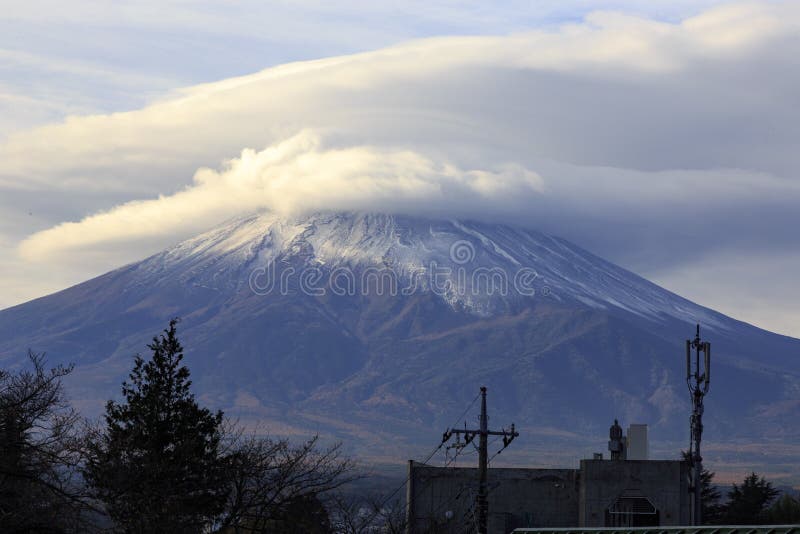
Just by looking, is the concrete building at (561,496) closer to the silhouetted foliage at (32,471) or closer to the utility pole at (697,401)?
the utility pole at (697,401)

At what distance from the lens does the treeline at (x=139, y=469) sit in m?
28.5

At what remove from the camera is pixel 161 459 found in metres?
46.9

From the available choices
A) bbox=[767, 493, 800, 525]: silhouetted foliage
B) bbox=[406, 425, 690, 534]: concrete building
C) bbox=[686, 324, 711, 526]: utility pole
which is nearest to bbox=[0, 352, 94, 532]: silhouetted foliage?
bbox=[686, 324, 711, 526]: utility pole

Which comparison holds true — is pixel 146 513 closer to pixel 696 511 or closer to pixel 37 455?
pixel 37 455

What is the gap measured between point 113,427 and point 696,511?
25756 mm

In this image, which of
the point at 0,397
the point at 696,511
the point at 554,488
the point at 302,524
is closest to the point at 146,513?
the point at 302,524

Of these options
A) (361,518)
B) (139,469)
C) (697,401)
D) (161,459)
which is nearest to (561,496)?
(361,518)

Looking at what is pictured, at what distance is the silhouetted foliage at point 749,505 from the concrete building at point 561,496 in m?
25.2

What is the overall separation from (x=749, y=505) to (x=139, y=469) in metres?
73.7

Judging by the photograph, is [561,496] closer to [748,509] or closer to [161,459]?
[161,459]

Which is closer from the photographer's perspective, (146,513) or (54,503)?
(54,503)

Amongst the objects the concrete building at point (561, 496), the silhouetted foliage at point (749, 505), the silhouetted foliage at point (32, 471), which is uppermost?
the silhouetted foliage at point (749, 505)

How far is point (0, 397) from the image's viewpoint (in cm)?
3039

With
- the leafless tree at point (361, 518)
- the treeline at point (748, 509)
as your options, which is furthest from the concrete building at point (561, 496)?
the treeline at point (748, 509)
